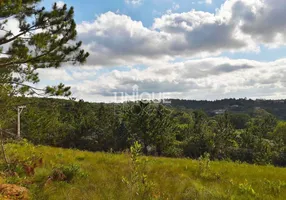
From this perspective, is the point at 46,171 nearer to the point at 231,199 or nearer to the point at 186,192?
the point at 186,192

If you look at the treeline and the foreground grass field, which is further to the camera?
the treeline

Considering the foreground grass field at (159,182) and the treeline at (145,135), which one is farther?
the treeline at (145,135)

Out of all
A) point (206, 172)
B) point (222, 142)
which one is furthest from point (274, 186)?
point (222, 142)

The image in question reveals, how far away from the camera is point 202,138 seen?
5831 cm

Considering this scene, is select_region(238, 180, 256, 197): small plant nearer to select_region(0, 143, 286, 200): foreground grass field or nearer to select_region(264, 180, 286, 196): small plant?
select_region(0, 143, 286, 200): foreground grass field

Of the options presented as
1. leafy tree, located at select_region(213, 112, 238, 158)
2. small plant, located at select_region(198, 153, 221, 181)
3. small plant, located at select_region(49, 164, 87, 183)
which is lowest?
leafy tree, located at select_region(213, 112, 238, 158)

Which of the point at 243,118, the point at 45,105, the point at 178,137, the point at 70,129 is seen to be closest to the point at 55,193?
the point at 45,105

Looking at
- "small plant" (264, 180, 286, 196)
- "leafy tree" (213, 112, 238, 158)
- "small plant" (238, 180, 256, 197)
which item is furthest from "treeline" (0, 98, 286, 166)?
"small plant" (238, 180, 256, 197)

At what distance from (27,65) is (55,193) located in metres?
4.28

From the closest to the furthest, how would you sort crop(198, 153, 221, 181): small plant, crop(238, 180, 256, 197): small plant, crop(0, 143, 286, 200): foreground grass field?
crop(0, 143, 286, 200): foreground grass field, crop(238, 180, 256, 197): small plant, crop(198, 153, 221, 181): small plant

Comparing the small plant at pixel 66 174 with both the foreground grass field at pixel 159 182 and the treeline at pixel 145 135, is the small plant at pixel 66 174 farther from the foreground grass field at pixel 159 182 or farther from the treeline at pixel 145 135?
the treeline at pixel 145 135

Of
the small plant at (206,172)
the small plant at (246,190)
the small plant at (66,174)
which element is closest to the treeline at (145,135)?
the small plant at (206,172)

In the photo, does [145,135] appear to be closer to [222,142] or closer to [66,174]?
[222,142]

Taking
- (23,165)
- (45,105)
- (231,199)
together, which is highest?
(45,105)
